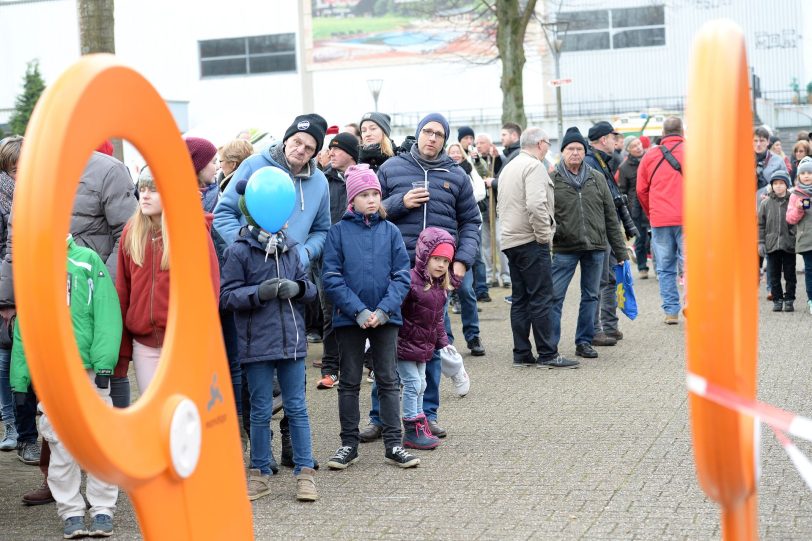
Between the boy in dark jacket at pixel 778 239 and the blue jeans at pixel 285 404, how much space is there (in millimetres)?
8204

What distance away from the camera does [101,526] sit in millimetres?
5742

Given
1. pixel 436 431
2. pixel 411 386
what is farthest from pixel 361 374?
pixel 436 431

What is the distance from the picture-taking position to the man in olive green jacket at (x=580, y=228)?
10.5m

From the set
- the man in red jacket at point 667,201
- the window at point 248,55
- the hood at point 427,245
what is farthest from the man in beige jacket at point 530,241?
the window at point 248,55

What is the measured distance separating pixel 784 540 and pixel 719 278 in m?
2.68

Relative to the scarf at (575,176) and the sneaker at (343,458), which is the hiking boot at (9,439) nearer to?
the sneaker at (343,458)

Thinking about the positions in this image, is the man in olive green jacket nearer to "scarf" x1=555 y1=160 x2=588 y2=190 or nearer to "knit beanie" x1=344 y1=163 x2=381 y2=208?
"scarf" x1=555 y1=160 x2=588 y2=190

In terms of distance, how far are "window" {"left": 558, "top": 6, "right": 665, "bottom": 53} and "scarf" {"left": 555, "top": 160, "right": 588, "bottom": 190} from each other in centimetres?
4226

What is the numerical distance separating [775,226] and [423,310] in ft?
23.2

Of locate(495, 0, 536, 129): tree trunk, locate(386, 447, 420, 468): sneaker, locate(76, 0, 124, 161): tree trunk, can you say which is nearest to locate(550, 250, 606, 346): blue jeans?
locate(386, 447, 420, 468): sneaker

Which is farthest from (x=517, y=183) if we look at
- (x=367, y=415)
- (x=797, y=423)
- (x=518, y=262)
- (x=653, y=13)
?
(x=653, y=13)

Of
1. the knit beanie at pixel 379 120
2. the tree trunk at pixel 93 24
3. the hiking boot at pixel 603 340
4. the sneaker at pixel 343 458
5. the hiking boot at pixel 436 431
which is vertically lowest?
the hiking boot at pixel 603 340

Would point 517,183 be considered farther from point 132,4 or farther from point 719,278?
point 132,4

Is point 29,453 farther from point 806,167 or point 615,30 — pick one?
point 615,30
